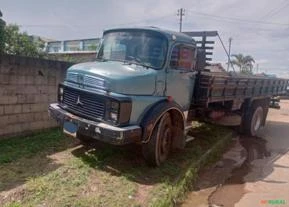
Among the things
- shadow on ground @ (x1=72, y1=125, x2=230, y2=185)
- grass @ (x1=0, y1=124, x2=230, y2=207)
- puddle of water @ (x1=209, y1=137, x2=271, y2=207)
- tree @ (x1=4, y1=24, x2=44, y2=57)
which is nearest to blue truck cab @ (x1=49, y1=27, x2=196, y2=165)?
shadow on ground @ (x1=72, y1=125, x2=230, y2=185)

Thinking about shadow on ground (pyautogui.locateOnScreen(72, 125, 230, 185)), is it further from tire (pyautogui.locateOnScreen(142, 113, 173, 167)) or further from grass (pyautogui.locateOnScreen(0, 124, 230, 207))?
tire (pyautogui.locateOnScreen(142, 113, 173, 167))

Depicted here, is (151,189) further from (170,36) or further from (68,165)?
(170,36)

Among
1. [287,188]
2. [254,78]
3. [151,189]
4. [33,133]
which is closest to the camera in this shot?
[151,189]

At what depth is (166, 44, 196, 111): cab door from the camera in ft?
18.8

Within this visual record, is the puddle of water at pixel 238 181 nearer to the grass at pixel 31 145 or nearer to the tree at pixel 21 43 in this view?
the grass at pixel 31 145

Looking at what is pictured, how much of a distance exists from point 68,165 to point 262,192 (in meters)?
3.19

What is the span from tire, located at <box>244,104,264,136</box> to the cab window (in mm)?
3802

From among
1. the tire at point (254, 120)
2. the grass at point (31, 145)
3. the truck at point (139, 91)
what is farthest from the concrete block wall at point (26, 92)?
the tire at point (254, 120)

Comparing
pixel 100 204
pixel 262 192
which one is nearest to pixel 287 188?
pixel 262 192

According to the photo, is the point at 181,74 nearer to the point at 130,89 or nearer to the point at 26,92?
the point at 130,89

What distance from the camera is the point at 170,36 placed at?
5.66 m

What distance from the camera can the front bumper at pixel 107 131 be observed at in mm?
4598

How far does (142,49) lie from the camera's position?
5527 mm

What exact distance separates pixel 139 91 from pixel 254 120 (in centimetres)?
577
